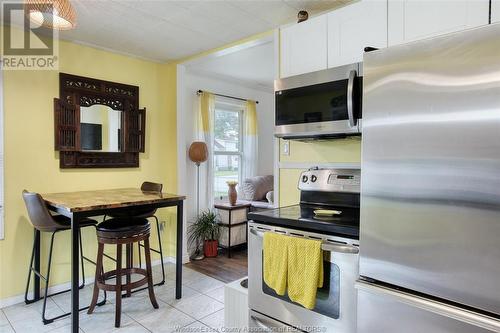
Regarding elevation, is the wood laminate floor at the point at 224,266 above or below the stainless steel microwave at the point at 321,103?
below

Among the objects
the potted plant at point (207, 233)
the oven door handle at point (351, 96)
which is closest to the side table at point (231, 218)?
the potted plant at point (207, 233)

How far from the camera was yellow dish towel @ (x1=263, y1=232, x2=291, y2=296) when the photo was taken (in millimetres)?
1693

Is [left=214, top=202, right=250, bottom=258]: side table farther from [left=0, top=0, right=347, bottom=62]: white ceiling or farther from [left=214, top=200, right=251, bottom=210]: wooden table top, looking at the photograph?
[left=0, top=0, right=347, bottom=62]: white ceiling

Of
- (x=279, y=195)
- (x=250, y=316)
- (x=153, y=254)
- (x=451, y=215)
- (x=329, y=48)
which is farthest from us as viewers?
(x=153, y=254)

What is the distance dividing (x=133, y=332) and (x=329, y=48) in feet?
7.99

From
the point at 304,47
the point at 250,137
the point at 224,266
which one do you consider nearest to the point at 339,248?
the point at 304,47

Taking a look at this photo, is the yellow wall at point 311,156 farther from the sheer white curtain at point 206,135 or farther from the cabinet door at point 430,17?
the sheer white curtain at point 206,135

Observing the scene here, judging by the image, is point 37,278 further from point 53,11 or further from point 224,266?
Answer: point 53,11

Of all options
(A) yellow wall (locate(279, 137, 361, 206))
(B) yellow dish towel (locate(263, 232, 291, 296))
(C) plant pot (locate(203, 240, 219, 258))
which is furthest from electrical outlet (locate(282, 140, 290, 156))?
(C) plant pot (locate(203, 240, 219, 258))

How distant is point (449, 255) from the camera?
1.11 meters

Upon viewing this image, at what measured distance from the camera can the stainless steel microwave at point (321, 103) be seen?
1.82 meters

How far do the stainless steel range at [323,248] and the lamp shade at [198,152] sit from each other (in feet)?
6.67

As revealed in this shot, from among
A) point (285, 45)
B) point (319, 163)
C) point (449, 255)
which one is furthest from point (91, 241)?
point (449, 255)

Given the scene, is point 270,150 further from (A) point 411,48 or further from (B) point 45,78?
(A) point 411,48
